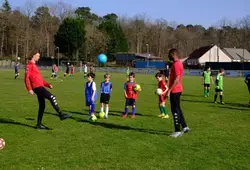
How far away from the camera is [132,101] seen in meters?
12.4

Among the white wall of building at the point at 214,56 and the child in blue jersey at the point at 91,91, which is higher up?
the white wall of building at the point at 214,56

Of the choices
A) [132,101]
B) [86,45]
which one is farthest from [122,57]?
[132,101]

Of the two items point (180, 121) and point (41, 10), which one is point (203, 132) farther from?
point (41, 10)

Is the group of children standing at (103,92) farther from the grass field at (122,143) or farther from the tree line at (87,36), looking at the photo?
the tree line at (87,36)

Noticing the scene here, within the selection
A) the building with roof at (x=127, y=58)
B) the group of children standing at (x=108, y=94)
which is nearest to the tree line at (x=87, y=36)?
the building with roof at (x=127, y=58)

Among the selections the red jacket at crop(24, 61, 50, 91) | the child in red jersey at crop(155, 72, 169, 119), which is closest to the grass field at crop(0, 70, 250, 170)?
the child in red jersey at crop(155, 72, 169, 119)

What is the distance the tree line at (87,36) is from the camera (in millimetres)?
90062

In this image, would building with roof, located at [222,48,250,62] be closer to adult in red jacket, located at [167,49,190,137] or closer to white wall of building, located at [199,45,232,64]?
white wall of building, located at [199,45,232,64]

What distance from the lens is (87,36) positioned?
9394 centimetres

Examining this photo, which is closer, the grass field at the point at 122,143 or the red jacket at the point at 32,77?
the grass field at the point at 122,143

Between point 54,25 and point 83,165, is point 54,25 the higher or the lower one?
the higher one

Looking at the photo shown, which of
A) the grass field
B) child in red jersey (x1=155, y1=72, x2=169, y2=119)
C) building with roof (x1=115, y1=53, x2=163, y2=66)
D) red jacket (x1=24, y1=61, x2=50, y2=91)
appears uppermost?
building with roof (x1=115, y1=53, x2=163, y2=66)

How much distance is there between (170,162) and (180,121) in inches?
101

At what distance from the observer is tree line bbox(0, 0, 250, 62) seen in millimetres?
90062
